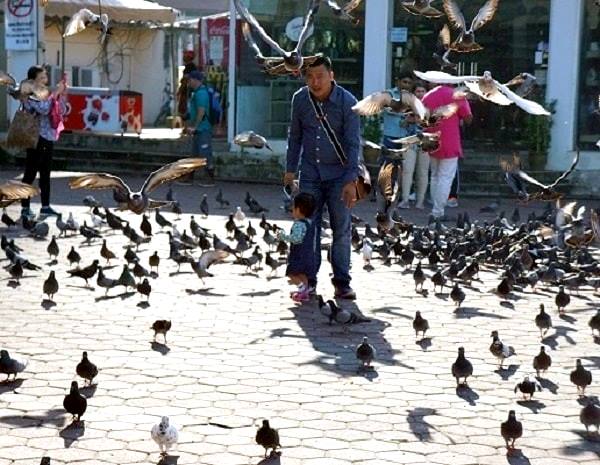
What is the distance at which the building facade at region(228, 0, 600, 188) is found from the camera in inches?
734

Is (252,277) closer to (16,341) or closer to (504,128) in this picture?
(16,341)

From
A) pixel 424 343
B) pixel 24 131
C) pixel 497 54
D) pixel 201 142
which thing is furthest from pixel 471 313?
pixel 497 54

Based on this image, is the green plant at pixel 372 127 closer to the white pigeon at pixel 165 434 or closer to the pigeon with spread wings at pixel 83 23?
the pigeon with spread wings at pixel 83 23

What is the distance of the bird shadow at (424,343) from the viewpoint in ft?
25.3

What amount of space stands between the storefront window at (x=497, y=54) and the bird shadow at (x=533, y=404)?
1303 cm

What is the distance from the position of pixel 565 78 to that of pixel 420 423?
45.4 feet

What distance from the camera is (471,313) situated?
8984 millimetres

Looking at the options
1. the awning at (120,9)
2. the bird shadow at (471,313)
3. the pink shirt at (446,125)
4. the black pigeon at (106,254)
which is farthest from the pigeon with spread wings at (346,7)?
the awning at (120,9)

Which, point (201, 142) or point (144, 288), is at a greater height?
point (201, 142)

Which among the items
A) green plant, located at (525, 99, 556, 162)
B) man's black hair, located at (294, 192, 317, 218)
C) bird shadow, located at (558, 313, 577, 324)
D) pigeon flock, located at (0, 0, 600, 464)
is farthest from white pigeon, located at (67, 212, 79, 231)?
green plant, located at (525, 99, 556, 162)

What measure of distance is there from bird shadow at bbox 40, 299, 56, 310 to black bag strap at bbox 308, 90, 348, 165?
2.62 meters

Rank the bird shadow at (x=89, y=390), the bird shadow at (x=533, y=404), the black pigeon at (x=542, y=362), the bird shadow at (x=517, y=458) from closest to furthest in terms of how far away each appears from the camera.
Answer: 1. the bird shadow at (x=517, y=458)
2. the bird shadow at (x=533, y=404)
3. the bird shadow at (x=89, y=390)
4. the black pigeon at (x=542, y=362)

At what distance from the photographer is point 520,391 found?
6.40 m

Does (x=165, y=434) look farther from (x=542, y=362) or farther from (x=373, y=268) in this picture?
(x=373, y=268)
